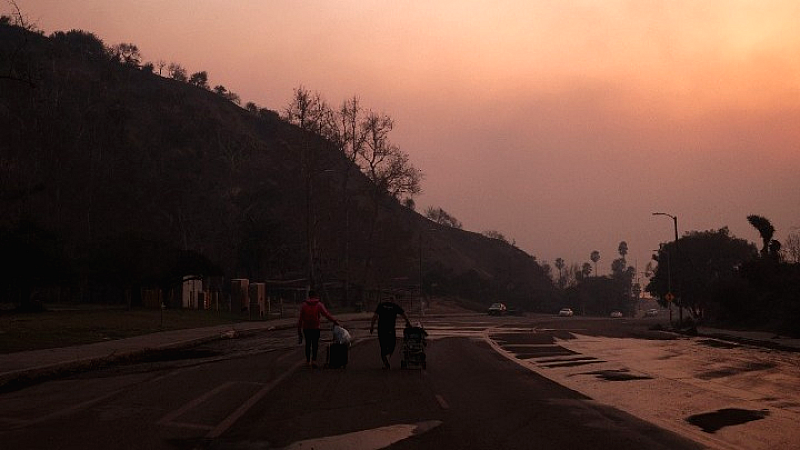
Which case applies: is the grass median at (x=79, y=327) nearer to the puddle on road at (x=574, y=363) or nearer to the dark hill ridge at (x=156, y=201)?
the dark hill ridge at (x=156, y=201)

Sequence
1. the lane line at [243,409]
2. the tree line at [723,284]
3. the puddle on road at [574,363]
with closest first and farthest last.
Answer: the lane line at [243,409]
the puddle on road at [574,363]
the tree line at [723,284]

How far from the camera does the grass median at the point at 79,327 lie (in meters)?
28.3

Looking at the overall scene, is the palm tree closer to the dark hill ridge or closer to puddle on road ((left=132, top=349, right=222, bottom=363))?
the dark hill ridge

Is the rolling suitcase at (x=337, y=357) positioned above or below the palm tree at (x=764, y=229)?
below

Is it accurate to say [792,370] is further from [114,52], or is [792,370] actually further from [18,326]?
[114,52]

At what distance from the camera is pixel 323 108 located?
3282 inches

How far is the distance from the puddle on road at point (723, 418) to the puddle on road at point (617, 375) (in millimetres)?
5648

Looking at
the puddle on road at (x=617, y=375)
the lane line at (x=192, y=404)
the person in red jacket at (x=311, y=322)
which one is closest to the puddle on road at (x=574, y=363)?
the puddle on road at (x=617, y=375)

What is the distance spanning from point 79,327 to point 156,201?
6141 centimetres

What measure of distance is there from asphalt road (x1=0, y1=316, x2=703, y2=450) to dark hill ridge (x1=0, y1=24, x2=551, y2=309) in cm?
3134

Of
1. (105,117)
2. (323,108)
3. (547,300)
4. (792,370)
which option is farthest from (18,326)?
(547,300)

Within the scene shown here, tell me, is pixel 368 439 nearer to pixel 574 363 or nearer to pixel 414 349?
pixel 414 349

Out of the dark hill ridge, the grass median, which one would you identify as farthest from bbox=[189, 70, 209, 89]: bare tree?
the grass median

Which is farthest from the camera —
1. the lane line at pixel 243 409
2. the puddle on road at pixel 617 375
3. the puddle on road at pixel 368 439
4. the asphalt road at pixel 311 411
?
the puddle on road at pixel 617 375
